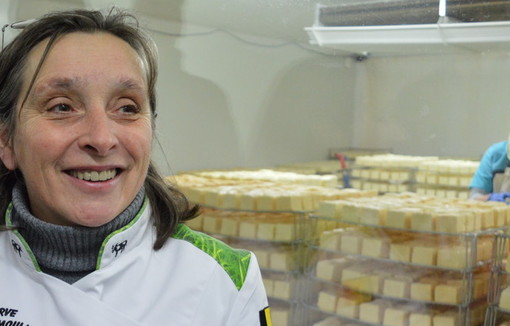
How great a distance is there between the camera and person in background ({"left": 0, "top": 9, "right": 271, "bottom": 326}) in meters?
0.85

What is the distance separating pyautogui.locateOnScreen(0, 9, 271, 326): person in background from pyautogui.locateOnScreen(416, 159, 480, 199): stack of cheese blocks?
926 mm

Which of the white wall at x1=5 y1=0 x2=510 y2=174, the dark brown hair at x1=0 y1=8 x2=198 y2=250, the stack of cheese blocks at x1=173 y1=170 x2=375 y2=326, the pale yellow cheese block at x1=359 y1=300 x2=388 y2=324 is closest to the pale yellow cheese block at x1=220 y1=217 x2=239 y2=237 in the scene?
the stack of cheese blocks at x1=173 y1=170 x2=375 y2=326

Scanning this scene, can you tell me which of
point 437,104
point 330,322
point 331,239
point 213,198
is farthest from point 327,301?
point 437,104

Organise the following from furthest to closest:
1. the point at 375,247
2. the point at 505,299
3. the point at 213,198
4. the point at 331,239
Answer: the point at 213,198 < the point at 331,239 < the point at 375,247 < the point at 505,299

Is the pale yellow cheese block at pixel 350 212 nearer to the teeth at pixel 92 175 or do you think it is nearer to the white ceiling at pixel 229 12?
the white ceiling at pixel 229 12

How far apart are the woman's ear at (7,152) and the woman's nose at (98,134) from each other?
0.56ft

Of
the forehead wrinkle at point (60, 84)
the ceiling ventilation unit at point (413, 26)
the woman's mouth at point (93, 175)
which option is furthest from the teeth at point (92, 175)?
the ceiling ventilation unit at point (413, 26)

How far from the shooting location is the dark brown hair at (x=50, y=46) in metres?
0.90

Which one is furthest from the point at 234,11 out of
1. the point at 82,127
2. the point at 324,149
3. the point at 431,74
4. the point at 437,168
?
the point at 82,127

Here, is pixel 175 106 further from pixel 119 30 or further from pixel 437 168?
pixel 119 30

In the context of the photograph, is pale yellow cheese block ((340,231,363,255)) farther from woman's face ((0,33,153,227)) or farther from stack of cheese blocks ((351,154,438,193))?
woman's face ((0,33,153,227))

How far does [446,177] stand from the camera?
67.8 inches

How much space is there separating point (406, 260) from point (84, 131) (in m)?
1.04

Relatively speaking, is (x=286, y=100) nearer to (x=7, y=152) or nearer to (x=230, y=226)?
(x=230, y=226)
